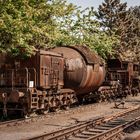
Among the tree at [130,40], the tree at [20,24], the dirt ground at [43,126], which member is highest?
the tree at [130,40]

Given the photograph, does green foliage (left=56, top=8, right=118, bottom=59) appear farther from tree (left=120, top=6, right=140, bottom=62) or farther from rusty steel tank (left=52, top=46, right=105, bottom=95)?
tree (left=120, top=6, right=140, bottom=62)

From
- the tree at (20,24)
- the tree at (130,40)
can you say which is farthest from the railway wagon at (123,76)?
the tree at (130,40)

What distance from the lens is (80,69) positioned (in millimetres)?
22375

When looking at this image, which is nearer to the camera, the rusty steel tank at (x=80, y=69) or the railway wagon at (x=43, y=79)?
the railway wagon at (x=43, y=79)

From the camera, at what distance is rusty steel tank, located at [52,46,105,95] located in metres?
22.0

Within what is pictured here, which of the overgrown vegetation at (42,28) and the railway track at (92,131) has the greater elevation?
the overgrown vegetation at (42,28)

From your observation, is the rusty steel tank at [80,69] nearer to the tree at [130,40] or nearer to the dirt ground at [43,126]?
the dirt ground at [43,126]

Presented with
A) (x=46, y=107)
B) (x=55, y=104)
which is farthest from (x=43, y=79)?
(x=55, y=104)

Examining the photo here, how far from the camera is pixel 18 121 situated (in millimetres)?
16141

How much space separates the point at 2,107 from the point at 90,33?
16.1m

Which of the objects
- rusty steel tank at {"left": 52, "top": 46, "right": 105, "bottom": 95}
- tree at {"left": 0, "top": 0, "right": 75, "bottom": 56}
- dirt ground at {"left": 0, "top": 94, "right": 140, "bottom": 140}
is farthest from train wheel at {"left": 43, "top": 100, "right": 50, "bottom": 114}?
rusty steel tank at {"left": 52, "top": 46, "right": 105, "bottom": 95}

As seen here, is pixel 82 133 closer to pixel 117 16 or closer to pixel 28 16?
pixel 28 16

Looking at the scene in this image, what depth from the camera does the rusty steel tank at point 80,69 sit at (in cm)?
2202

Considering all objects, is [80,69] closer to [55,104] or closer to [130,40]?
[55,104]
